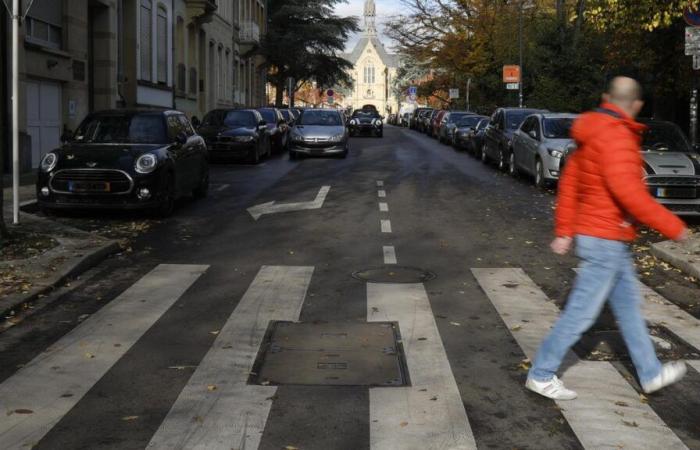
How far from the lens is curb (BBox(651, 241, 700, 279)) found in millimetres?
9094

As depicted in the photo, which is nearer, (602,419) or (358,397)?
(602,419)

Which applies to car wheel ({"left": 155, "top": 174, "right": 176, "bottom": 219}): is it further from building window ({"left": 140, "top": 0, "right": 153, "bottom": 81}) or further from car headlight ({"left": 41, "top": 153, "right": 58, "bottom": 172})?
building window ({"left": 140, "top": 0, "right": 153, "bottom": 81})

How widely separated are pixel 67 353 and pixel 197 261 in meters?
3.64

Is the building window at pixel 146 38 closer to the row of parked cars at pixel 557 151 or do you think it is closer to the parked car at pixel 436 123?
the row of parked cars at pixel 557 151

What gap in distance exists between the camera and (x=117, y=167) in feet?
40.4

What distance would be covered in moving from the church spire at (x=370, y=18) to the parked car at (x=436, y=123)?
119464mm

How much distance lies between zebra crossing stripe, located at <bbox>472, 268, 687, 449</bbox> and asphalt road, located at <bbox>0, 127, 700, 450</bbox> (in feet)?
0.05

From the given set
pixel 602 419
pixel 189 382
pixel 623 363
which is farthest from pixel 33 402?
pixel 623 363

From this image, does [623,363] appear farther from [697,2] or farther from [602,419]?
[697,2]

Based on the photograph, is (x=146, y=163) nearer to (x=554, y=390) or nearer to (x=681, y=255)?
(x=681, y=255)

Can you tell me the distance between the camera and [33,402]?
489 centimetres

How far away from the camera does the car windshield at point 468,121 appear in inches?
1373

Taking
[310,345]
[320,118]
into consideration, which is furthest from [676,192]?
[320,118]

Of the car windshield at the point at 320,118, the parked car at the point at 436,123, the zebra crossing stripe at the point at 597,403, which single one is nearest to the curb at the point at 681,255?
the zebra crossing stripe at the point at 597,403
